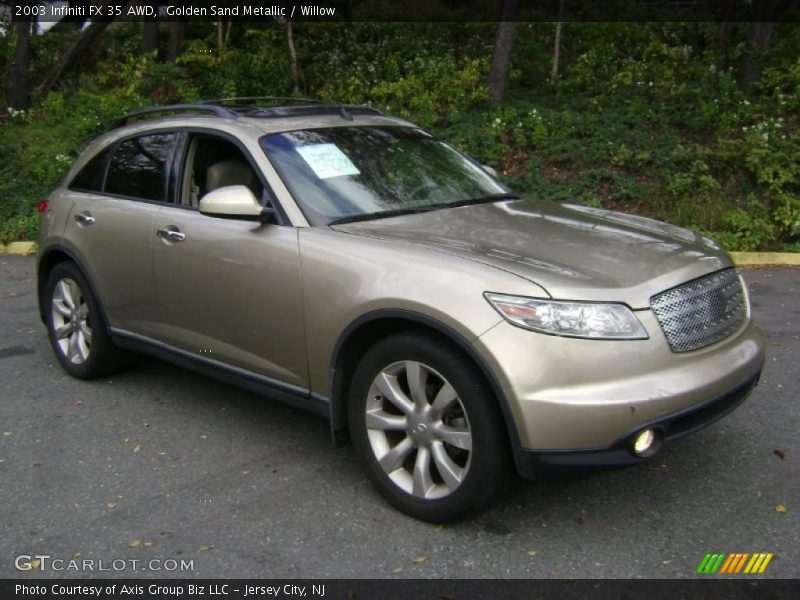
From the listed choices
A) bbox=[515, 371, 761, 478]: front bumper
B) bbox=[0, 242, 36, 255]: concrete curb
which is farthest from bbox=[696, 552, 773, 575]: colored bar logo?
bbox=[0, 242, 36, 255]: concrete curb

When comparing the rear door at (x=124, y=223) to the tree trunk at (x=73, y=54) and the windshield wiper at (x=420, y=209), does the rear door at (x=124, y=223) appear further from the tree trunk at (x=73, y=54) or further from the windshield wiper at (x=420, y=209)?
the tree trunk at (x=73, y=54)

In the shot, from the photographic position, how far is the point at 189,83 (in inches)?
552

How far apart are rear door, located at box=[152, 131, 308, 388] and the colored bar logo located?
190 cm

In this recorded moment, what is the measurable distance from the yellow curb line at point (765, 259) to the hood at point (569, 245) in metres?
5.01

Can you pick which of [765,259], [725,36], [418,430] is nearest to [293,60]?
[725,36]

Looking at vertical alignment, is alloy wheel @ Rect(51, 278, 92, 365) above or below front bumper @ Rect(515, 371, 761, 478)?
below

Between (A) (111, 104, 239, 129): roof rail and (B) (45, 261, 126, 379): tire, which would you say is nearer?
(A) (111, 104, 239, 129): roof rail

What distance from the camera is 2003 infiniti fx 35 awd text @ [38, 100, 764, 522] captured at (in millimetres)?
3268

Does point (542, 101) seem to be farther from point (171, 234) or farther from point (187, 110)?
point (171, 234)

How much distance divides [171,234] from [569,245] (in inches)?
84.9

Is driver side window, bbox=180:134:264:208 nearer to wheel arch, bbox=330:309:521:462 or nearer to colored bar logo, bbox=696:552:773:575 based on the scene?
wheel arch, bbox=330:309:521:462

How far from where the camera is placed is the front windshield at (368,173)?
425 cm

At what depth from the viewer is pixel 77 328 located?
18.8 ft
